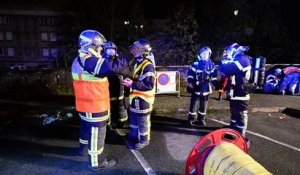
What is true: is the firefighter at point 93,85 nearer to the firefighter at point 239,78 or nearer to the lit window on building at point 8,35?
the firefighter at point 239,78

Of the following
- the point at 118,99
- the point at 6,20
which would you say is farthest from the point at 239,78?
the point at 6,20

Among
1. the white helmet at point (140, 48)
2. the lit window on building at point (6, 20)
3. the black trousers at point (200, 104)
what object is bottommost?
the black trousers at point (200, 104)

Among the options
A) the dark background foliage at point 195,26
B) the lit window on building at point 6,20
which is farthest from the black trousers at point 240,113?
the lit window on building at point 6,20

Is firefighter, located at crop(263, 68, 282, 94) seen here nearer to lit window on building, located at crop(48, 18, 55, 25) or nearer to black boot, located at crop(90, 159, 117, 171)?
black boot, located at crop(90, 159, 117, 171)

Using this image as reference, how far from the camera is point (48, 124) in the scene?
24.0 ft

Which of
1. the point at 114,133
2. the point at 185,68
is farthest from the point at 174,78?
the point at 114,133

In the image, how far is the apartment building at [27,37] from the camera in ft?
158

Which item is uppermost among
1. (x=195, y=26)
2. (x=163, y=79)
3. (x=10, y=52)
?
(x=195, y=26)

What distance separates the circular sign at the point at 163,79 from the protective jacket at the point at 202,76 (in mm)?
2589

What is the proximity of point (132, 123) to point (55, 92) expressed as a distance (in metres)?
5.57

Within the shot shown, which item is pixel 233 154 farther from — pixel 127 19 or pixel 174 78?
pixel 127 19

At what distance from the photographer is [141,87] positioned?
529 centimetres

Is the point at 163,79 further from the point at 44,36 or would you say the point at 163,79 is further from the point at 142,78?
the point at 44,36

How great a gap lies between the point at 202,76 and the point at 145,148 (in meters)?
2.43
